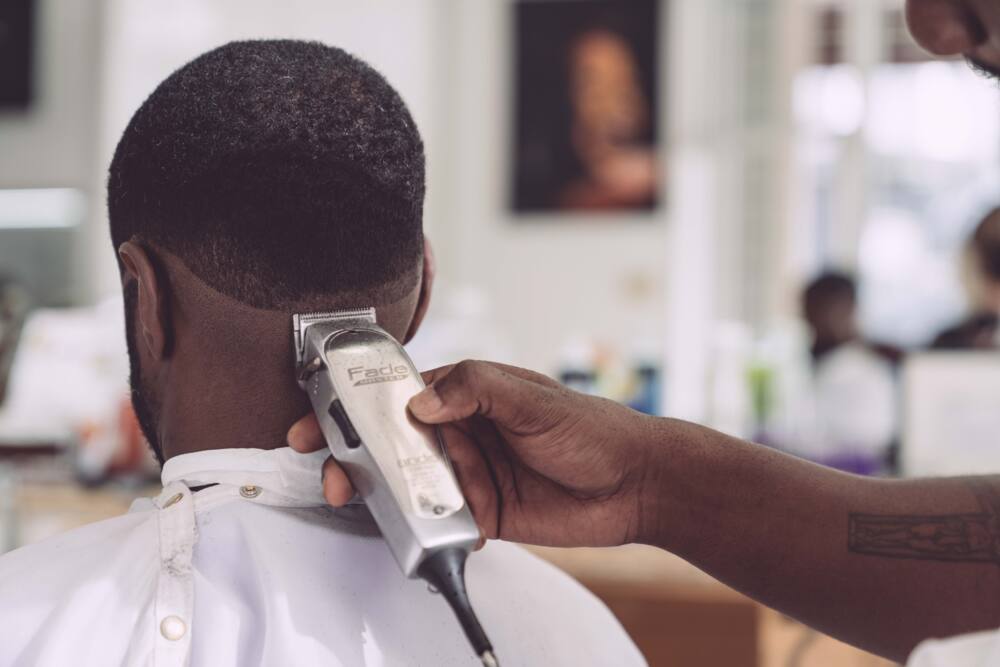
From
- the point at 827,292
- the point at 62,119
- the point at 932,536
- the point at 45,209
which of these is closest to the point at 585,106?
the point at 827,292

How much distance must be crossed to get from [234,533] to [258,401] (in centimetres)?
11

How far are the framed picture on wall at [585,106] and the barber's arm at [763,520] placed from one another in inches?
180

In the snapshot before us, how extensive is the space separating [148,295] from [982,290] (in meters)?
2.64

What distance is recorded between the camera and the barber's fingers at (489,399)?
2.44ft

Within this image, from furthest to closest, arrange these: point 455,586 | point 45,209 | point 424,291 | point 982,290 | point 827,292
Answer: point 45,209
point 827,292
point 982,290
point 424,291
point 455,586

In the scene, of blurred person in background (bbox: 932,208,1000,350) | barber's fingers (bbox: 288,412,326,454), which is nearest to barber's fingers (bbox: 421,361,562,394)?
barber's fingers (bbox: 288,412,326,454)

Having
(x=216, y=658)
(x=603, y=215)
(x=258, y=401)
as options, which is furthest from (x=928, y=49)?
(x=603, y=215)

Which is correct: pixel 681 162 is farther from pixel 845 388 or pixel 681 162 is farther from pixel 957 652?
pixel 957 652

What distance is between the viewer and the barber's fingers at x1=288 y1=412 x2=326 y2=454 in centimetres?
Result: 80

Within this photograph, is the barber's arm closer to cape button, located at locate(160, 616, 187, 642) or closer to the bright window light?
cape button, located at locate(160, 616, 187, 642)

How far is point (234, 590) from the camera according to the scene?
0.80 metres

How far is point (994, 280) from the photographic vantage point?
2797 millimetres

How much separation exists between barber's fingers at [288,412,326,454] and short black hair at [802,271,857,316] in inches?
122

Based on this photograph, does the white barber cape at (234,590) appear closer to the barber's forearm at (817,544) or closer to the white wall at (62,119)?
the barber's forearm at (817,544)
